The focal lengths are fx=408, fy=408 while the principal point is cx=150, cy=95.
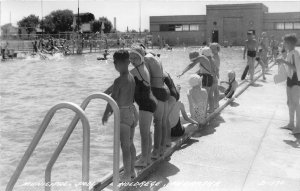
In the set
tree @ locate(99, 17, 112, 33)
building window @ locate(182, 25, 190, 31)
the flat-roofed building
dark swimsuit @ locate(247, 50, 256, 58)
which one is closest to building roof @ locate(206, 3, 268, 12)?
the flat-roofed building

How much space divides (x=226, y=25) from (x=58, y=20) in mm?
58868

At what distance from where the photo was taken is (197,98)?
6891 mm

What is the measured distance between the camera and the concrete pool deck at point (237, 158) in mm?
4594

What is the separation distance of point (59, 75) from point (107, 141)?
1383 cm

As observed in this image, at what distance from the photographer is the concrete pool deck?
4.59 meters

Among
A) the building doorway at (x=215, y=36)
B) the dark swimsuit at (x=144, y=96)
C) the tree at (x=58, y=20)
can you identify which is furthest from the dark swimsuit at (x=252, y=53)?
the tree at (x=58, y=20)

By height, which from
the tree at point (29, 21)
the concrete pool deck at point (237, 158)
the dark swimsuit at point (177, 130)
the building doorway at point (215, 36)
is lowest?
the concrete pool deck at point (237, 158)

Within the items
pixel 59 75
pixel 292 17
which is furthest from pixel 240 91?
pixel 292 17

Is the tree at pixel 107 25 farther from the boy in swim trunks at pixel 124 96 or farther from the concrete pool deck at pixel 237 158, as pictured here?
the boy in swim trunks at pixel 124 96

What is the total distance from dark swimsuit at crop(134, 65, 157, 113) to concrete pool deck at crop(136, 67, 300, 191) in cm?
88

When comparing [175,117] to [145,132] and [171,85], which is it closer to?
[171,85]

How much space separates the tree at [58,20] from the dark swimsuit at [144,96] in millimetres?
112617

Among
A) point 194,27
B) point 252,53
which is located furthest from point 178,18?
point 252,53

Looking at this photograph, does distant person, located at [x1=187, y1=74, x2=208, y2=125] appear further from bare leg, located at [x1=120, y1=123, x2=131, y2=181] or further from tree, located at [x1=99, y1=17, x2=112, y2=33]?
tree, located at [x1=99, y1=17, x2=112, y2=33]
